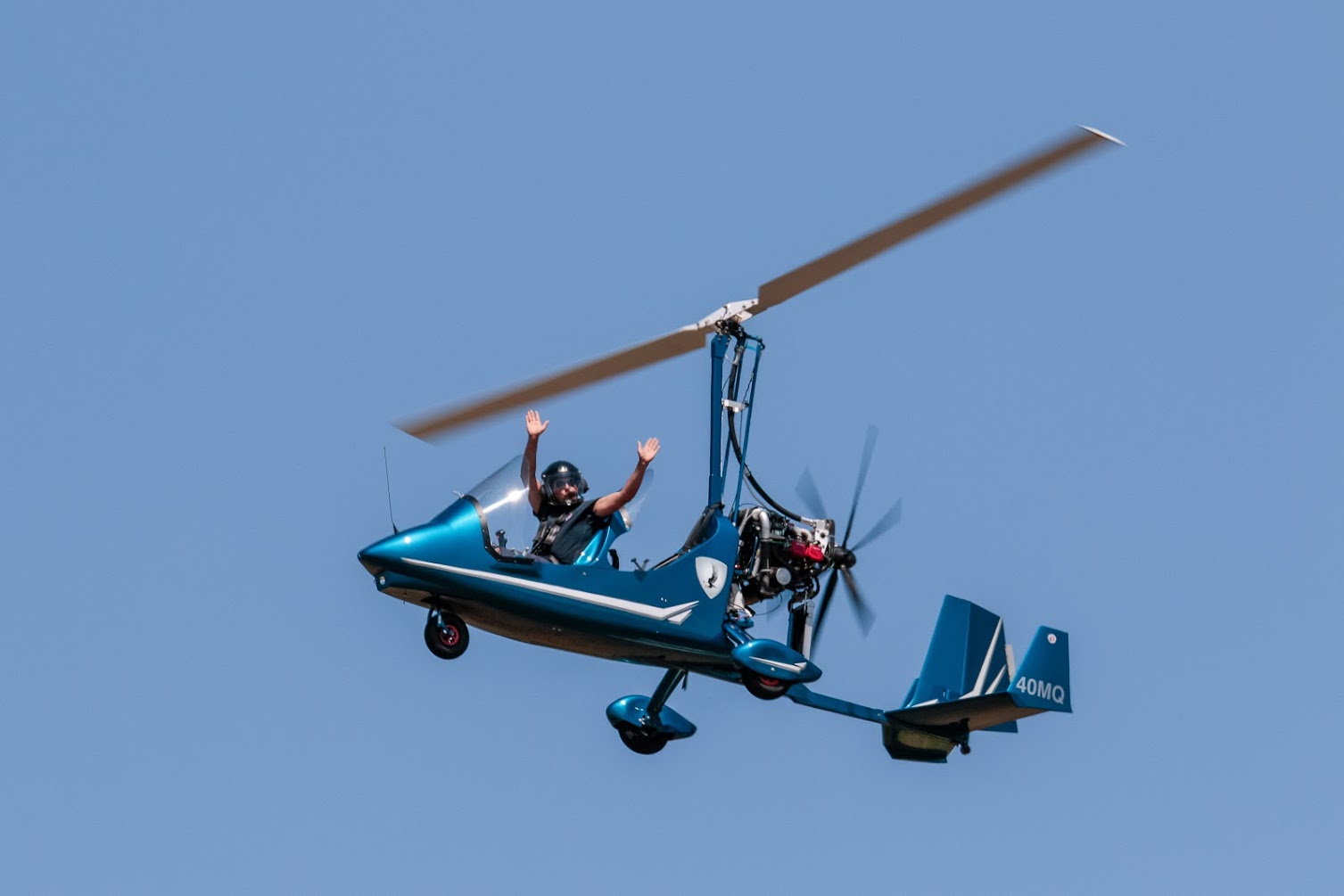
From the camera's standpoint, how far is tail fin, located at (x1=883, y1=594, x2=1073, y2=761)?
22734mm

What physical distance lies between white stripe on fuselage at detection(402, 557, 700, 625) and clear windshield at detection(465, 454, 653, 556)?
288 millimetres

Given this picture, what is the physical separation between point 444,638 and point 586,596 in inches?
54.5

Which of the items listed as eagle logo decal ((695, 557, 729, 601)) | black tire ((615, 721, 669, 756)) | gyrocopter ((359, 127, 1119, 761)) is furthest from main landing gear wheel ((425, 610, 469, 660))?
black tire ((615, 721, 669, 756))

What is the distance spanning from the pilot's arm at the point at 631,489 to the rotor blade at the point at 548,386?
2.54 feet

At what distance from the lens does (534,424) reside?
2000cm

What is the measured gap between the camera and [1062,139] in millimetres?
17094

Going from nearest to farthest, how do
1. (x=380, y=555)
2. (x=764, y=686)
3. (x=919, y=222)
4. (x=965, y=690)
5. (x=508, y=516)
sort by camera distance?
1. (x=919, y=222)
2. (x=380, y=555)
3. (x=508, y=516)
4. (x=764, y=686)
5. (x=965, y=690)

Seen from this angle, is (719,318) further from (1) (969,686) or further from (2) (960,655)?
(1) (969,686)

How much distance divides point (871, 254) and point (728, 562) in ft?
12.0

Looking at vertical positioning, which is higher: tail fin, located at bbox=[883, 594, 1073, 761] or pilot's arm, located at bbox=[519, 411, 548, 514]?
pilot's arm, located at bbox=[519, 411, 548, 514]

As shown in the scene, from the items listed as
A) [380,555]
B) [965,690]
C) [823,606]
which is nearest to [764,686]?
[823,606]

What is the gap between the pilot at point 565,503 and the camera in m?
20.0

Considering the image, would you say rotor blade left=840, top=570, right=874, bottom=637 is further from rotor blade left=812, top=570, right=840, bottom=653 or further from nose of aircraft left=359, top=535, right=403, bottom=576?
nose of aircraft left=359, top=535, right=403, bottom=576

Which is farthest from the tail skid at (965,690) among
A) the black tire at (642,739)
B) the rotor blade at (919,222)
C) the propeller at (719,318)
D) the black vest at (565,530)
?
the rotor blade at (919,222)
